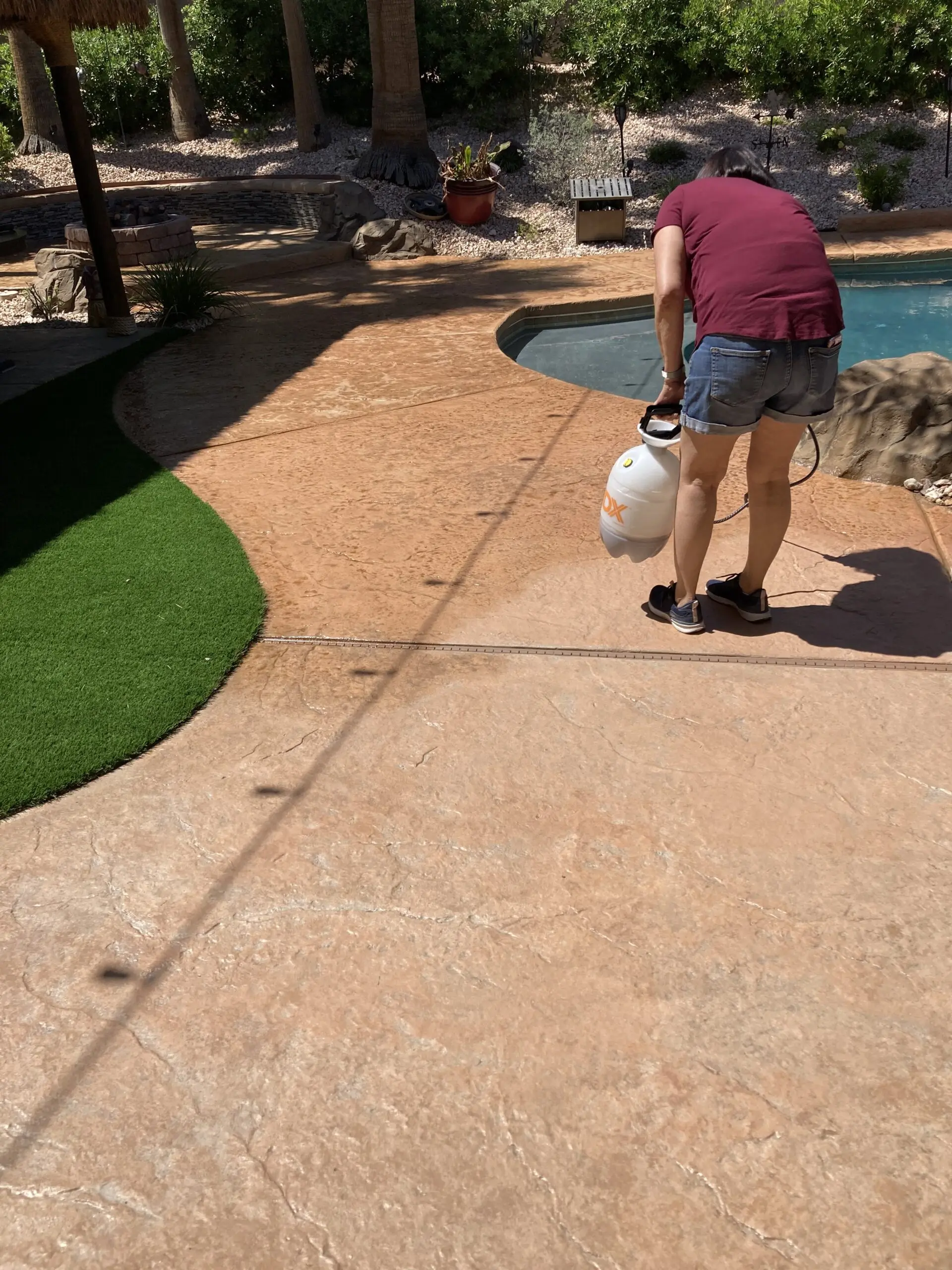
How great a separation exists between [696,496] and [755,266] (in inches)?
32.7

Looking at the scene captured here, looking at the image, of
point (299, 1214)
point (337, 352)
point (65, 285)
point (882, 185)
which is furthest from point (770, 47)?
point (299, 1214)

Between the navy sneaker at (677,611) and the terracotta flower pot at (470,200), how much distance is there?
10.3 metres

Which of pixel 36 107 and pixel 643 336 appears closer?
pixel 643 336

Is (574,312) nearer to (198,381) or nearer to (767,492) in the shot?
(198,381)

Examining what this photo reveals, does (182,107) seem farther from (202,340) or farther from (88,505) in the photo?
(88,505)

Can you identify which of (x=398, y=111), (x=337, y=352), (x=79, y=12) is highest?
(x=79, y=12)

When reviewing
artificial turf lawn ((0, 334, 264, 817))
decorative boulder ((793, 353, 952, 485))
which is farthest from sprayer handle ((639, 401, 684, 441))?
decorative boulder ((793, 353, 952, 485))

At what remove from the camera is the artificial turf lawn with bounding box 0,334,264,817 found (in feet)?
12.3

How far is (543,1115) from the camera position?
2.38m

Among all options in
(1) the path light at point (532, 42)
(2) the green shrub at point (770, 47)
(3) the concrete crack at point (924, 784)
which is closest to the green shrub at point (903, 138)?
(2) the green shrub at point (770, 47)

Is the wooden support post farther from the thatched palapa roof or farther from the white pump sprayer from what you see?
the white pump sprayer

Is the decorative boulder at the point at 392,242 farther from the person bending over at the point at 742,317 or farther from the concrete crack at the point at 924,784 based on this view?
the concrete crack at the point at 924,784

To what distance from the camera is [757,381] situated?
3.67 m

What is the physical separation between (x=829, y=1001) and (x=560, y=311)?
853cm
